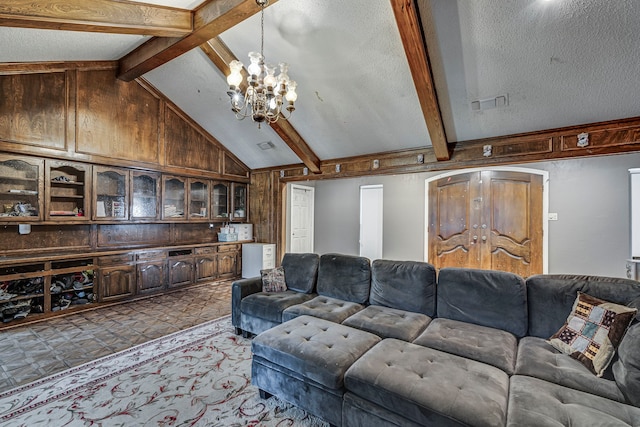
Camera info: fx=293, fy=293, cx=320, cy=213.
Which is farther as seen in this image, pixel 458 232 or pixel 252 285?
→ pixel 458 232

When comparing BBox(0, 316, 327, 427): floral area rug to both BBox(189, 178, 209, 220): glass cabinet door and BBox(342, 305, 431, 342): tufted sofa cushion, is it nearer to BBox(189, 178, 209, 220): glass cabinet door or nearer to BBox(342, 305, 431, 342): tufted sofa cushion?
BBox(342, 305, 431, 342): tufted sofa cushion

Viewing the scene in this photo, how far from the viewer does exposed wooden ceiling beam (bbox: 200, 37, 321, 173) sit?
12.6 feet

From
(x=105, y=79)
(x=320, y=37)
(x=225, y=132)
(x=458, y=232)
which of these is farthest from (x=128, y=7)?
(x=458, y=232)

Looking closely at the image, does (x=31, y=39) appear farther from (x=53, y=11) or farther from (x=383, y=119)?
(x=383, y=119)

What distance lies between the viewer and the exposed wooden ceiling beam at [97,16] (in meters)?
2.44

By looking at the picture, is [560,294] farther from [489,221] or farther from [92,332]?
[92,332]

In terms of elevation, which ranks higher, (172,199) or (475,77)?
(475,77)

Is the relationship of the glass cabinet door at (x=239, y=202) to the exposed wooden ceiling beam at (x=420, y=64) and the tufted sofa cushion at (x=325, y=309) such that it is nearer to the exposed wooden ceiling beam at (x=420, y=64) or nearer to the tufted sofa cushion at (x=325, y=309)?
the tufted sofa cushion at (x=325, y=309)

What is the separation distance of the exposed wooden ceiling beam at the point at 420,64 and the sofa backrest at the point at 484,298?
1.99m

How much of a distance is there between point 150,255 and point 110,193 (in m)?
1.17

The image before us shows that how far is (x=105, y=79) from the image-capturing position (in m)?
4.56

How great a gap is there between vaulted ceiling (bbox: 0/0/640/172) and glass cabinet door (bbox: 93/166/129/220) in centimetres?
159

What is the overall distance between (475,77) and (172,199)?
5172 millimetres

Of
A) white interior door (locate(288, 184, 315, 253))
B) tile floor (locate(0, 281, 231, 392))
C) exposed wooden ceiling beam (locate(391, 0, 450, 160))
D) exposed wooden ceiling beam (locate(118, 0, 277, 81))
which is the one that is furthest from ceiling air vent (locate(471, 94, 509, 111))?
tile floor (locate(0, 281, 231, 392))
